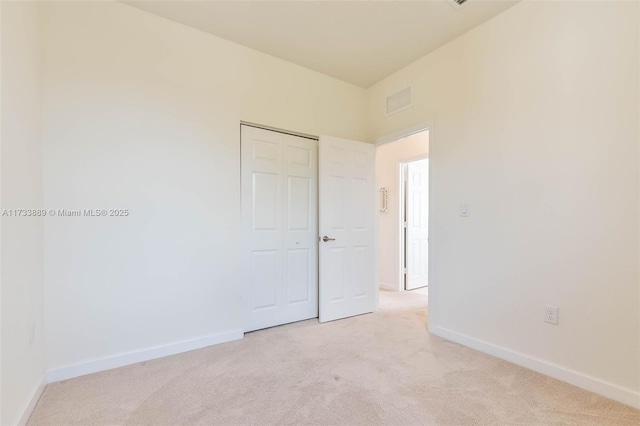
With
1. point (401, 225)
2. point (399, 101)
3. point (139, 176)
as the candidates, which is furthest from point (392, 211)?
point (139, 176)

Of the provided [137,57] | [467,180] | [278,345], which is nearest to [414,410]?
[278,345]

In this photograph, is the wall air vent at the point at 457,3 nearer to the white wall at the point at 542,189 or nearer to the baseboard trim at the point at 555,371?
the white wall at the point at 542,189

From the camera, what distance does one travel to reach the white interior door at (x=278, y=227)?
112 inches

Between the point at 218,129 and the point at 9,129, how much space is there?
4.48 feet

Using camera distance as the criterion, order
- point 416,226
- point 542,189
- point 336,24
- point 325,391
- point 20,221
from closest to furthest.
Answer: point 20,221 → point 325,391 → point 542,189 → point 336,24 → point 416,226

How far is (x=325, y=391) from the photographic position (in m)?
1.83

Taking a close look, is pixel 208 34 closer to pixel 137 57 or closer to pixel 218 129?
pixel 137 57

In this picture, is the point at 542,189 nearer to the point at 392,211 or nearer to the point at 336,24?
the point at 336,24

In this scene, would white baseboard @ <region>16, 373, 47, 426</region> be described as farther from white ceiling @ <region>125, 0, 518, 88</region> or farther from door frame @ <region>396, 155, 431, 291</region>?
door frame @ <region>396, 155, 431, 291</region>

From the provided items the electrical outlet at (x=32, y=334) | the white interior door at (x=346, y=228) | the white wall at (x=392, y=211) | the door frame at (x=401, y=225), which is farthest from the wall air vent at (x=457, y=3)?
the electrical outlet at (x=32, y=334)

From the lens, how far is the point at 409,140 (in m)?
4.34

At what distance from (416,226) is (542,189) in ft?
8.45

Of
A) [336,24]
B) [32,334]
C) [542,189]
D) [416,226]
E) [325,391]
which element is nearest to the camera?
[32,334]

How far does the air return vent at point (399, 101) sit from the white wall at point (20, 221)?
3.01 meters
